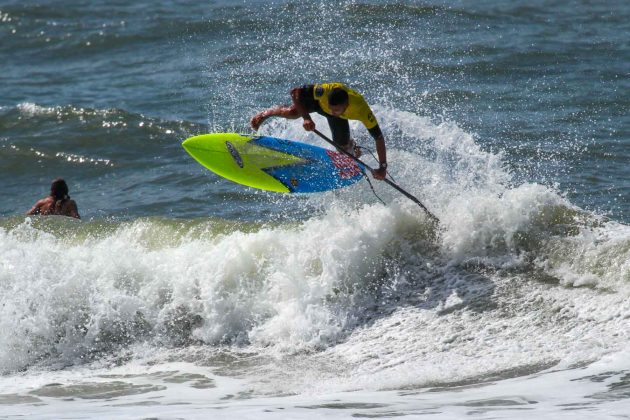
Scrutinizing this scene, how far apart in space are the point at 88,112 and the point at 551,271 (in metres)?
10.0

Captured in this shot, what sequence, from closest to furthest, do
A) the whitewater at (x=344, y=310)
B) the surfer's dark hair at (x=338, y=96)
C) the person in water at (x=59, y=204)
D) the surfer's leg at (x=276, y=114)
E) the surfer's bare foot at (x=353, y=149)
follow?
the whitewater at (x=344, y=310) < the surfer's dark hair at (x=338, y=96) < the surfer's leg at (x=276, y=114) < the surfer's bare foot at (x=353, y=149) < the person in water at (x=59, y=204)

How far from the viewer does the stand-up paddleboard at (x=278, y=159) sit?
9.99 m

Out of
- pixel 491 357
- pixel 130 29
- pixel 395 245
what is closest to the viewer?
pixel 491 357

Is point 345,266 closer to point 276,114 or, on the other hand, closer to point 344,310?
point 344,310

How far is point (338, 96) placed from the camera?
9.19m

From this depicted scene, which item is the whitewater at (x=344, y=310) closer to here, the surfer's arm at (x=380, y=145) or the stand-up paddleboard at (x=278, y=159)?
the stand-up paddleboard at (x=278, y=159)

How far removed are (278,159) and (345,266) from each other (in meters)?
1.67

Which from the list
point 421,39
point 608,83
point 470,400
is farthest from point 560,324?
point 421,39

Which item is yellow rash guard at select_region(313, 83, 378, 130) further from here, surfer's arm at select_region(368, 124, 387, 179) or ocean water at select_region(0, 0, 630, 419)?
ocean water at select_region(0, 0, 630, 419)

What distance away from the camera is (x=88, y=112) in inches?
643

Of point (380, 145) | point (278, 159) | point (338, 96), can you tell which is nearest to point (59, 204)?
point (278, 159)

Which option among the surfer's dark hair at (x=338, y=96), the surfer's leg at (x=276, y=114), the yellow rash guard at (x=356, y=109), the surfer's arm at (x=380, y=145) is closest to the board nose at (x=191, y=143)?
the surfer's leg at (x=276, y=114)

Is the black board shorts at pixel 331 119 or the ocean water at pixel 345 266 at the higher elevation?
the black board shorts at pixel 331 119

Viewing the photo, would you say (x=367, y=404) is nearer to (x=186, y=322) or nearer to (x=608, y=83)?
(x=186, y=322)
